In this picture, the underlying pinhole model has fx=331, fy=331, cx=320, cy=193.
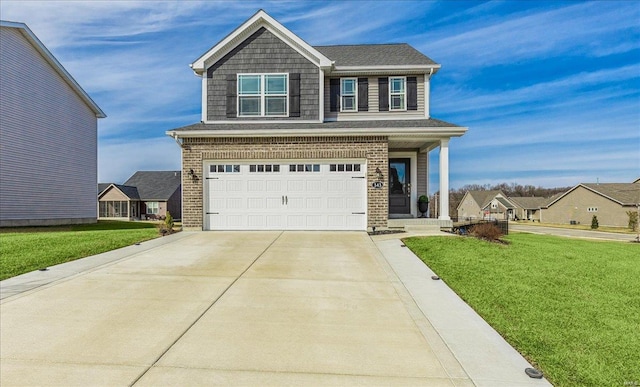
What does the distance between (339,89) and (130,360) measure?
12772 mm

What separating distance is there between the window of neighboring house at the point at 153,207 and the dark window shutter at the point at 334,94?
3425cm

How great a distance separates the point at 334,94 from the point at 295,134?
321 centimetres

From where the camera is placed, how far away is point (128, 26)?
1404 centimetres

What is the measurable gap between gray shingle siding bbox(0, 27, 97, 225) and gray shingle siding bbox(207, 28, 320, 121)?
12072 millimetres

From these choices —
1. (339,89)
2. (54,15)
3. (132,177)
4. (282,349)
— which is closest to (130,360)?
(282,349)

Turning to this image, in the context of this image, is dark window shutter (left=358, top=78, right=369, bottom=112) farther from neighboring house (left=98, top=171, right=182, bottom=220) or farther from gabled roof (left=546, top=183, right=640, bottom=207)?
gabled roof (left=546, top=183, right=640, bottom=207)

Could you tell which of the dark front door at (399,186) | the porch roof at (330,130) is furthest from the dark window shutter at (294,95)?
the dark front door at (399,186)

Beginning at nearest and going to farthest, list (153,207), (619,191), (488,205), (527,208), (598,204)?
(153,207) → (619,191) → (598,204) → (527,208) → (488,205)

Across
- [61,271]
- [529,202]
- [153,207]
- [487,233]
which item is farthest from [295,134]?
[529,202]

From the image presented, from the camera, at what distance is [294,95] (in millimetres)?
13383

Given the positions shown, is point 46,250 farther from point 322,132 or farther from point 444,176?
point 444,176

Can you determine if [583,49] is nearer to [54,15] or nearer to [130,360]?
[130,360]

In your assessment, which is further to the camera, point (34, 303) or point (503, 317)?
point (34, 303)

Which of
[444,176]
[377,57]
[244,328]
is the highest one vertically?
[377,57]
